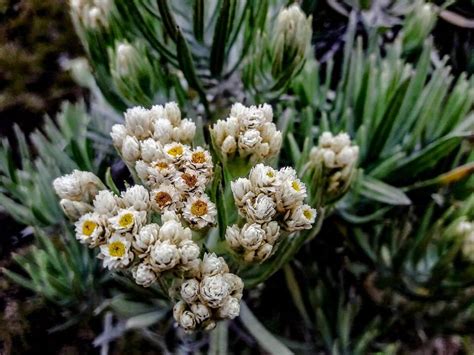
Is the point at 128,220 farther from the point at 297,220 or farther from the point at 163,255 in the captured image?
Answer: the point at 297,220

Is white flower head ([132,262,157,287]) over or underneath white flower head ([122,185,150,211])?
underneath

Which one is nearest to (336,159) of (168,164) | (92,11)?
(168,164)

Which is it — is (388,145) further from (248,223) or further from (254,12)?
(248,223)

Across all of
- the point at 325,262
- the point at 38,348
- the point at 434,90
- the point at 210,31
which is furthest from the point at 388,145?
the point at 38,348

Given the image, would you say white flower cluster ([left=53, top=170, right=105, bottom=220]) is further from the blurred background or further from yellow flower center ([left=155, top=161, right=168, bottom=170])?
the blurred background

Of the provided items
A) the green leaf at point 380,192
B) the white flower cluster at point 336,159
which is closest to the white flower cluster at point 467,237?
the green leaf at point 380,192

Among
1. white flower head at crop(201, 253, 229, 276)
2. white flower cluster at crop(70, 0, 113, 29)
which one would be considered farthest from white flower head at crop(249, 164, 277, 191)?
white flower cluster at crop(70, 0, 113, 29)

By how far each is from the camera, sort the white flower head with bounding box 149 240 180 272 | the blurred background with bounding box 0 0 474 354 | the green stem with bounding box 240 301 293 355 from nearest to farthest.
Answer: the white flower head with bounding box 149 240 180 272, the green stem with bounding box 240 301 293 355, the blurred background with bounding box 0 0 474 354
